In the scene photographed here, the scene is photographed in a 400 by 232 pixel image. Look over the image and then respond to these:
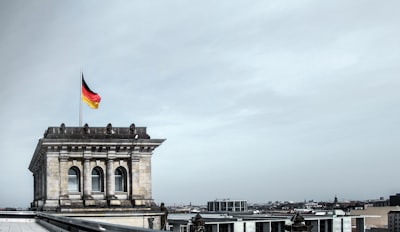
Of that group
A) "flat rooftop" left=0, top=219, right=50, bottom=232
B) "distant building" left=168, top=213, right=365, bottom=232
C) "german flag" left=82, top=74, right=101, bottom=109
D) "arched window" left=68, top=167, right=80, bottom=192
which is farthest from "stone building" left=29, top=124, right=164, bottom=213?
"distant building" left=168, top=213, right=365, bottom=232

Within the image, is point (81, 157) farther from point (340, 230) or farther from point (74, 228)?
point (340, 230)

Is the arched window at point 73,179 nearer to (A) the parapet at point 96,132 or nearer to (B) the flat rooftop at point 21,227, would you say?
(A) the parapet at point 96,132

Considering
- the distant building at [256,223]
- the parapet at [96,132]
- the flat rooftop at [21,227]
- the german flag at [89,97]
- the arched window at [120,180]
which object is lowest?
the distant building at [256,223]

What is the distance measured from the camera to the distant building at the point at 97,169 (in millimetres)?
43438

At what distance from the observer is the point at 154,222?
44750 mm

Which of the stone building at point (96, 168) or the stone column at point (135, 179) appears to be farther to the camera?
the stone column at point (135, 179)

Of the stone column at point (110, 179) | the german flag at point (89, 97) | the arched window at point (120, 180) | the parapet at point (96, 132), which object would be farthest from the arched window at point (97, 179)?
the german flag at point (89, 97)

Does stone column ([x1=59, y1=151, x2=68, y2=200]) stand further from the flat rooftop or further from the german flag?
the german flag

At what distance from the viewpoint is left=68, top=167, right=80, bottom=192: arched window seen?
44.2 metres

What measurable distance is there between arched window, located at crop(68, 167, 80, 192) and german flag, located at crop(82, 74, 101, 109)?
24.1 feet

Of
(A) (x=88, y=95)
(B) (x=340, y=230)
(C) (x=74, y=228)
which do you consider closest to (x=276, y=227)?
(B) (x=340, y=230)

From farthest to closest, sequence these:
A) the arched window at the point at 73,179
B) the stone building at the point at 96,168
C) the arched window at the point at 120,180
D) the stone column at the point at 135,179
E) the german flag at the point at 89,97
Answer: the german flag at the point at 89,97
the arched window at the point at 120,180
the stone column at the point at 135,179
the arched window at the point at 73,179
the stone building at the point at 96,168

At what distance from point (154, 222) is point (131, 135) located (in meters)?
7.31

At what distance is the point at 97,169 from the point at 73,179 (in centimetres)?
205
